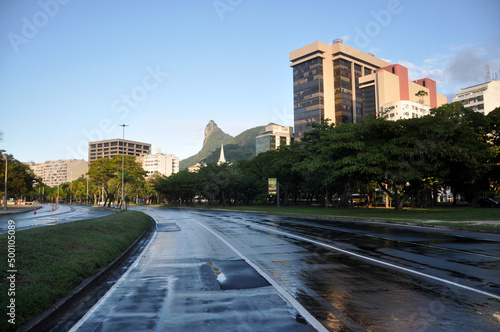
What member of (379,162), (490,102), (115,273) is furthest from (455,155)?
(490,102)

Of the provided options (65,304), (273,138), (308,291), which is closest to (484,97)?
(273,138)

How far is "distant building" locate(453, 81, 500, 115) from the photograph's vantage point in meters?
120

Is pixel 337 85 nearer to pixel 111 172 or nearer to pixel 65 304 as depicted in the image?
pixel 111 172

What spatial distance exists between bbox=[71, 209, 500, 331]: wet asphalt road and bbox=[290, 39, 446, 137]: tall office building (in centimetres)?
12816

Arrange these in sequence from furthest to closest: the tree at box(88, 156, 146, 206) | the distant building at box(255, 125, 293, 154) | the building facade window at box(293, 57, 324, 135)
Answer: the distant building at box(255, 125, 293, 154) → the building facade window at box(293, 57, 324, 135) → the tree at box(88, 156, 146, 206)

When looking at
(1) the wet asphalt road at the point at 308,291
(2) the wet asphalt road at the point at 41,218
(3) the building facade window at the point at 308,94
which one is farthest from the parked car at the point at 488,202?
(3) the building facade window at the point at 308,94

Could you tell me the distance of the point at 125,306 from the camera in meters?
6.11

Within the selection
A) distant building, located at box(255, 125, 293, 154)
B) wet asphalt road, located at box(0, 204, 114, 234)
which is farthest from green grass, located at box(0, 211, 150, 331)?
distant building, located at box(255, 125, 293, 154)

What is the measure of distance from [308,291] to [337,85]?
5739 inches

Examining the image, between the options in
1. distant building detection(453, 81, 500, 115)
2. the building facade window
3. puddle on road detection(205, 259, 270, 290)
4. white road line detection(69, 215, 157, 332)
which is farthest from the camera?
the building facade window

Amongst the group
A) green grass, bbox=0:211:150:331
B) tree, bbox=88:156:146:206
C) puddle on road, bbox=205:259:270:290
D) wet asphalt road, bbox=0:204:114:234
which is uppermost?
tree, bbox=88:156:146:206

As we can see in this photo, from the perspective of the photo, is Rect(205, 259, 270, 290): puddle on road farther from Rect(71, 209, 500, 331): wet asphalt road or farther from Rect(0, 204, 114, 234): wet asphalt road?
Rect(0, 204, 114, 234): wet asphalt road

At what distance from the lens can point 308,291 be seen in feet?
22.4

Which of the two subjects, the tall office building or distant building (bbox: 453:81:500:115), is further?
the tall office building
